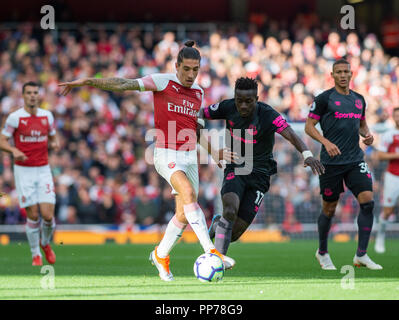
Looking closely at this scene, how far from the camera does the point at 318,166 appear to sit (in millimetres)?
8406

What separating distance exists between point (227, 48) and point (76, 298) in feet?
64.7

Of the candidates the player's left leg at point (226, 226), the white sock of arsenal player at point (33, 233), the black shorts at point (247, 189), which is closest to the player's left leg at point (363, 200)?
the black shorts at point (247, 189)

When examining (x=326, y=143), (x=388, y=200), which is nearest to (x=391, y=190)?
(x=388, y=200)

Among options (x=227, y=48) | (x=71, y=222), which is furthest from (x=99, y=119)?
(x=227, y=48)

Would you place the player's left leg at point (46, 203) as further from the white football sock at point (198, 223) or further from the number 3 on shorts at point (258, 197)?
the white football sock at point (198, 223)

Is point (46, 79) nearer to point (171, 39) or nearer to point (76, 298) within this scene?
point (171, 39)

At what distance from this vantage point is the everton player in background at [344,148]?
34.2ft

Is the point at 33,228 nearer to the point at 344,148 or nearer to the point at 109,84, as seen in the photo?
the point at 109,84

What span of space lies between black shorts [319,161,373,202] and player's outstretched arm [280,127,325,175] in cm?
159

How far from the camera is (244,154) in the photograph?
383 inches

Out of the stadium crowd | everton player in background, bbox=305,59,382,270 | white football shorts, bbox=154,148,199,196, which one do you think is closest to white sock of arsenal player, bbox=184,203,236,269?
white football shorts, bbox=154,148,199,196

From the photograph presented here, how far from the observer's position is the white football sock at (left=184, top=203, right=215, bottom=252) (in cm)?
825

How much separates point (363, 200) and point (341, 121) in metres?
1.10
